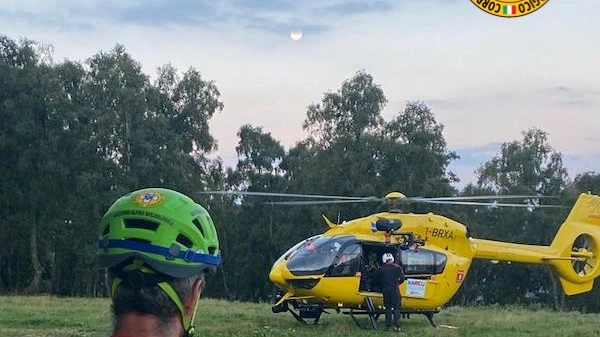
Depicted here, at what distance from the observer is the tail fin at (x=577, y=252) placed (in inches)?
774

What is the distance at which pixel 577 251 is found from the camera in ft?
65.9

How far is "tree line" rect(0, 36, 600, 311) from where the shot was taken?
3891 cm

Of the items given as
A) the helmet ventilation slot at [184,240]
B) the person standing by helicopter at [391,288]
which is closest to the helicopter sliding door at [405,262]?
the person standing by helicopter at [391,288]

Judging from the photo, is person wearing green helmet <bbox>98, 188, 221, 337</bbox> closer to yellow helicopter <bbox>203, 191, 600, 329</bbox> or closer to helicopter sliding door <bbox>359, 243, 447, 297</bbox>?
yellow helicopter <bbox>203, 191, 600, 329</bbox>

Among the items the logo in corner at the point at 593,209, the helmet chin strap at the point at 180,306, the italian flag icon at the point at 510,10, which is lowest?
the logo in corner at the point at 593,209

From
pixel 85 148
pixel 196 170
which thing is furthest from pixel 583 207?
pixel 196 170

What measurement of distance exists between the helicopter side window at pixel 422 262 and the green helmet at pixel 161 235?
14.7 m

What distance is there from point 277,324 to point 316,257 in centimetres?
→ 154

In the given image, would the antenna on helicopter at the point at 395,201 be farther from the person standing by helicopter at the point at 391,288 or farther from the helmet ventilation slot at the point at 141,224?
the helmet ventilation slot at the point at 141,224

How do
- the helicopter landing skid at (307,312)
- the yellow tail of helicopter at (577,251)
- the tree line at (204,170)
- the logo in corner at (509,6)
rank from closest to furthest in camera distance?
the logo in corner at (509,6) < the helicopter landing skid at (307,312) < the yellow tail of helicopter at (577,251) < the tree line at (204,170)

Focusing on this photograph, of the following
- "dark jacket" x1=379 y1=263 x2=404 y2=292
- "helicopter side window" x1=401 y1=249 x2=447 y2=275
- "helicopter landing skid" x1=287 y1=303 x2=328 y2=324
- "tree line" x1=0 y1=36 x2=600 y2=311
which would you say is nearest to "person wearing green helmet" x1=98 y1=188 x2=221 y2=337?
"dark jacket" x1=379 y1=263 x2=404 y2=292

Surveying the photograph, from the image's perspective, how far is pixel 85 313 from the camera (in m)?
17.5

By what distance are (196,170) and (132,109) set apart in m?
5.00

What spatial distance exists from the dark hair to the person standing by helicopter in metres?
13.9
